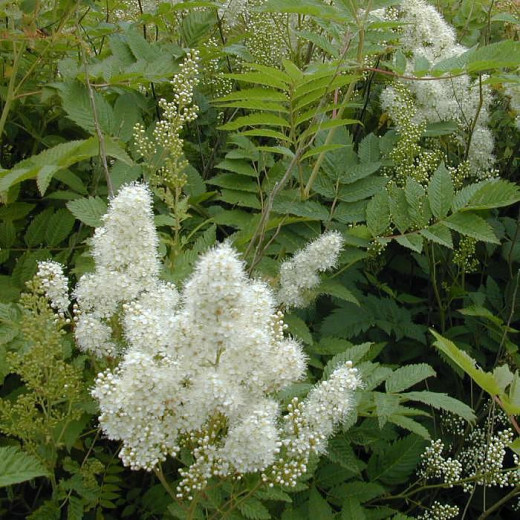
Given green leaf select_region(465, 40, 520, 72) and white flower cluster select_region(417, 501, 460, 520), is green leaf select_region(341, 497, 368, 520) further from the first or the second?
green leaf select_region(465, 40, 520, 72)

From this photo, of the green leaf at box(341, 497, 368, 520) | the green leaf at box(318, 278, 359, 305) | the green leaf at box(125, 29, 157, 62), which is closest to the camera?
the green leaf at box(341, 497, 368, 520)

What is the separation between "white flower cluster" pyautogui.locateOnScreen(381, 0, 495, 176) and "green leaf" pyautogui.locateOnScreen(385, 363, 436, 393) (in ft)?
3.64

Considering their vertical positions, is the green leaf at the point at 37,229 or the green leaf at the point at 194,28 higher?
the green leaf at the point at 194,28

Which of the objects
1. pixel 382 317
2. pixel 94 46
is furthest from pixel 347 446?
pixel 94 46

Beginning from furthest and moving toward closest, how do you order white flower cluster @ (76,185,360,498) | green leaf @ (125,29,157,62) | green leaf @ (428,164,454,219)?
green leaf @ (125,29,157,62)
green leaf @ (428,164,454,219)
white flower cluster @ (76,185,360,498)

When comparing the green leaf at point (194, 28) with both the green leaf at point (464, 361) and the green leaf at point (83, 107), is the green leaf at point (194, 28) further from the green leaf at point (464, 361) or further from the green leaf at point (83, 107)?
the green leaf at point (464, 361)

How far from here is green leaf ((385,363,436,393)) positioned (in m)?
1.50

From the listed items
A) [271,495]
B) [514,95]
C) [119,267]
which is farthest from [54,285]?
[514,95]

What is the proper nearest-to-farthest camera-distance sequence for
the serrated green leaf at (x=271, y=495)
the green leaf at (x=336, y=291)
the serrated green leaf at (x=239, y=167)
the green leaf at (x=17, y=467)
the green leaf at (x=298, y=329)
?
1. the green leaf at (x=17, y=467)
2. the serrated green leaf at (x=271, y=495)
3. the green leaf at (x=298, y=329)
4. the green leaf at (x=336, y=291)
5. the serrated green leaf at (x=239, y=167)

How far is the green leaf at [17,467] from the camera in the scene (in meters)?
1.19

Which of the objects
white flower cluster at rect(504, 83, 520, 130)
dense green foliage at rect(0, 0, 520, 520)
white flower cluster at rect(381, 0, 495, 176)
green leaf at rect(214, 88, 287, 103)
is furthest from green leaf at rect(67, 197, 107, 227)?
white flower cluster at rect(504, 83, 520, 130)

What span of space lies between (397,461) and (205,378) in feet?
3.23

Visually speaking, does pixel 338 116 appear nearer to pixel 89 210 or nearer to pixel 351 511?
pixel 89 210

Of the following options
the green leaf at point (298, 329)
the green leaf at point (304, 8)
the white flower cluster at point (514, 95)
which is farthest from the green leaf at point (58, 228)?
the white flower cluster at point (514, 95)
